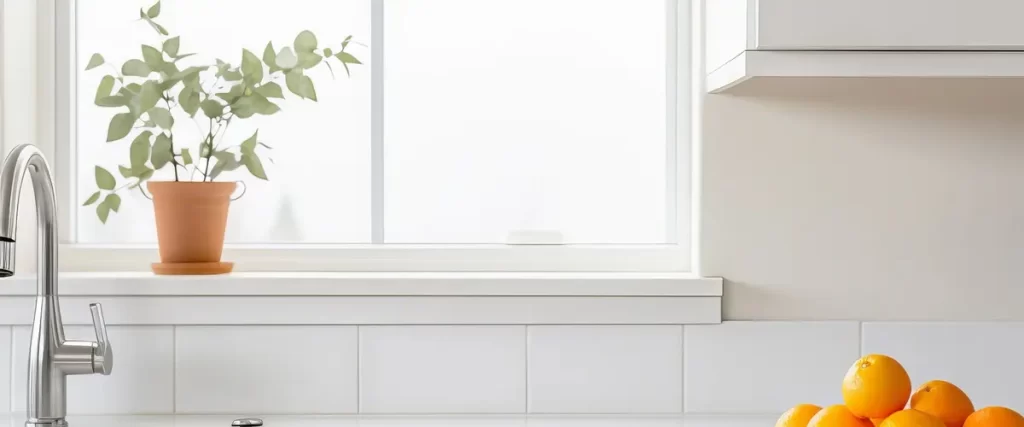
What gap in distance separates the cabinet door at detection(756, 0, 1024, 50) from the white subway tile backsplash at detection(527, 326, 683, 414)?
506 mm

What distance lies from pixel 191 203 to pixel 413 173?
0.36 metres

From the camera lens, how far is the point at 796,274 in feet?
4.67

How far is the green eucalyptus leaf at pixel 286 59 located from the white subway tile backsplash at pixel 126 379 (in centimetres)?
44

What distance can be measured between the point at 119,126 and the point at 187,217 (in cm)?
19

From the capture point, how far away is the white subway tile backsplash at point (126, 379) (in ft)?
4.58

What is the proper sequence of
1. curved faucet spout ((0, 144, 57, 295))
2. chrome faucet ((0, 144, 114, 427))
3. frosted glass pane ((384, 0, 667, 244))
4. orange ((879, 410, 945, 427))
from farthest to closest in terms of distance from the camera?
1. frosted glass pane ((384, 0, 667, 244))
2. chrome faucet ((0, 144, 114, 427))
3. curved faucet spout ((0, 144, 57, 295))
4. orange ((879, 410, 945, 427))

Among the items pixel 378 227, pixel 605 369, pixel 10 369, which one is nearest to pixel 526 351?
pixel 605 369

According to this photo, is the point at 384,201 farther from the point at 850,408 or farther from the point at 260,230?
the point at 850,408

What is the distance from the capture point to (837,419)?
808 mm

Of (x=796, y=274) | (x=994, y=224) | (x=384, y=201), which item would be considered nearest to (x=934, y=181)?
(x=994, y=224)

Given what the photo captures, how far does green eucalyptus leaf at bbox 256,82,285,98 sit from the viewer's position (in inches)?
57.6

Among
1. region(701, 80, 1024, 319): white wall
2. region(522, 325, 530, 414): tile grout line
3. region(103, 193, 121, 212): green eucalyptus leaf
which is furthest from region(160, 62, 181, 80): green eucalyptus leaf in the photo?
region(701, 80, 1024, 319): white wall

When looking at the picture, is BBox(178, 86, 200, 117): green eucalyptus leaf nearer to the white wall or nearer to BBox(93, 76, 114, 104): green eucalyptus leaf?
BBox(93, 76, 114, 104): green eucalyptus leaf

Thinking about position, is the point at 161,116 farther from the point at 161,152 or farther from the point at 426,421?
the point at 426,421
